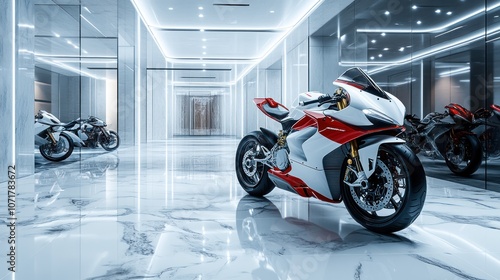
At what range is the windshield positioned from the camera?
8.50ft

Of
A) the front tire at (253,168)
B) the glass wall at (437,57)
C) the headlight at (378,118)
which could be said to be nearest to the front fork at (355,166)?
the headlight at (378,118)

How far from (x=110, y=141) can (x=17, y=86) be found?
572cm

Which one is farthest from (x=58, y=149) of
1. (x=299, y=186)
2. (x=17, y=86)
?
(x=299, y=186)

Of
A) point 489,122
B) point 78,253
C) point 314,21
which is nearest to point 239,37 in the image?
point 314,21

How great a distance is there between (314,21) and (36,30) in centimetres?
669

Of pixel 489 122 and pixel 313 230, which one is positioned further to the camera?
pixel 489 122

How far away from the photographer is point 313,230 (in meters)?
2.67

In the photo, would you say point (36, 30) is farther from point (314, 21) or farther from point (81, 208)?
point (314, 21)

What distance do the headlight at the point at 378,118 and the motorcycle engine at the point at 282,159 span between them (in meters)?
1.00

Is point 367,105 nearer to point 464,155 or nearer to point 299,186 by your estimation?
point 299,186

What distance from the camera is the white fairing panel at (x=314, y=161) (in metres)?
2.79

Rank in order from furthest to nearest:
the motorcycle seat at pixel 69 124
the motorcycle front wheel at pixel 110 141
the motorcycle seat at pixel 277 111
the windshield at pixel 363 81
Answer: the motorcycle front wheel at pixel 110 141, the motorcycle seat at pixel 69 124, the motorcycle seat at pixel 277 111, the windshield at pixel 363 81

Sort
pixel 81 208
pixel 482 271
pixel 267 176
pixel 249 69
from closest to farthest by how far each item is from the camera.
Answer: pixel 482 271
pixel 81 208
pixel 267 176
pixel 249 69

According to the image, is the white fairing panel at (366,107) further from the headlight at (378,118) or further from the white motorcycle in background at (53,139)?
the white motorcycle in background at (53,139)
